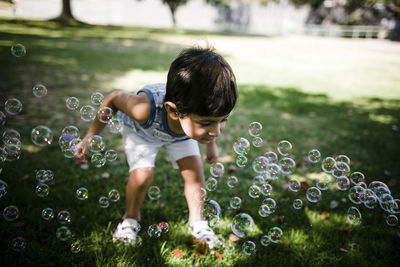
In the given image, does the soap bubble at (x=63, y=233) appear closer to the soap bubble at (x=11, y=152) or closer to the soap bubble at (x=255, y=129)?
the soap bubble at (x=11, y=152)

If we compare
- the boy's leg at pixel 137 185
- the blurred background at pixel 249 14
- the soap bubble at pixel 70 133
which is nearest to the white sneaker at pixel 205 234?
the boy's leg at pixel 137 185

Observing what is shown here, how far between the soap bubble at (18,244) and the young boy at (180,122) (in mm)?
A: 654

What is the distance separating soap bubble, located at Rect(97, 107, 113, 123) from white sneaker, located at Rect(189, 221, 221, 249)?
1.15 m

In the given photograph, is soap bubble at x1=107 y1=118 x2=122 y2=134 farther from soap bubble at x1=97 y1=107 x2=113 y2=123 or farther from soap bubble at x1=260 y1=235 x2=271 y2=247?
soap bubble at x1=260 y1=235 x2=271 y2=247

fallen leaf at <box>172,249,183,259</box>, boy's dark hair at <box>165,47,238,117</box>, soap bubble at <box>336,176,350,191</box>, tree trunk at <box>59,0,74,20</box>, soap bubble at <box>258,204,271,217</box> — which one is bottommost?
fallen leaf at <box>172,249,183,259</box>

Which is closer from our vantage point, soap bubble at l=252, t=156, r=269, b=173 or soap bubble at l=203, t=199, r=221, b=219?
soap bubble at l=203, t=199, r=221, b=219

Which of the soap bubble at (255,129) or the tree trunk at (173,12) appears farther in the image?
the tree trunk at (173,12)

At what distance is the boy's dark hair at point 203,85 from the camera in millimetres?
1685

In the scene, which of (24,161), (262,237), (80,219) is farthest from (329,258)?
(24,161)

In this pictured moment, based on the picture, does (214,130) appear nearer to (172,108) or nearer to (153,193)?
(172,108)

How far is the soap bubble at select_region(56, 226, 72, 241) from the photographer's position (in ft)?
6.58

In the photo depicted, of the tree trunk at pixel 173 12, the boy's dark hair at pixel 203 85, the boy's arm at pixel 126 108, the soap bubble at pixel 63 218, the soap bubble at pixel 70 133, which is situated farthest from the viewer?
the tree trunk at pixel 173 12

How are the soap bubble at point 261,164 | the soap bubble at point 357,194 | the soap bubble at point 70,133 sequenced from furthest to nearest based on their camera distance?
the soap bubble at point 261,164
the soap bubble at point 357,194
the soap bubble at point 70,133

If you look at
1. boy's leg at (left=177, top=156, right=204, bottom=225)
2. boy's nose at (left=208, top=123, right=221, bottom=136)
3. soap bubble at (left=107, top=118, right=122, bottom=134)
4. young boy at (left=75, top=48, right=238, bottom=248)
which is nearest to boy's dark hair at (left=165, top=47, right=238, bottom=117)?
young boy at (left=75, top=48, right=238, bottom=248)
